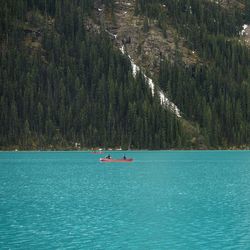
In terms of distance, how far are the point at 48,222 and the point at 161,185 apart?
138 feet

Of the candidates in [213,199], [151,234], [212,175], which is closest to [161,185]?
[213,199]

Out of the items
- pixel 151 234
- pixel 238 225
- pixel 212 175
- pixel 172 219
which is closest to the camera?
pixel 151 234

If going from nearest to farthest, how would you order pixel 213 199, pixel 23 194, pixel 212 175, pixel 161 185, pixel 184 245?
pixel 184 245 → pixel 213 199 → pixel 23 194 → pixel 161 185 → pixel 212 175

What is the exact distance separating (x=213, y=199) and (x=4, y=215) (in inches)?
1204

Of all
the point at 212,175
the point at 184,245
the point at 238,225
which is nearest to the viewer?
the point at 184,245

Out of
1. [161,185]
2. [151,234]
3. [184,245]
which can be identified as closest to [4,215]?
[151,234]

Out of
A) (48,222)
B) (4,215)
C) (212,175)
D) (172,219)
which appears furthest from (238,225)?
(212,175)

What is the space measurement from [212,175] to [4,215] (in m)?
68.7

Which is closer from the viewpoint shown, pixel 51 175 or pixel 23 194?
pixel 23 194

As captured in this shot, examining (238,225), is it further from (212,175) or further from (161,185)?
(212,175)

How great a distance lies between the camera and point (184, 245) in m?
45.8

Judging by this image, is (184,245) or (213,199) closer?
(184,245)

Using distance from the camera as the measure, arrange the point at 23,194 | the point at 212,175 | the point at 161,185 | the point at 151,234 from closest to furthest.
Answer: the point at 151,234, the point at 23,194, the point at 161,185, the point at 212,175

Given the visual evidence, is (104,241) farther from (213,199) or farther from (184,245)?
(213,199)
